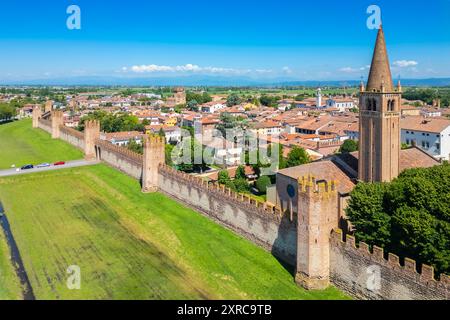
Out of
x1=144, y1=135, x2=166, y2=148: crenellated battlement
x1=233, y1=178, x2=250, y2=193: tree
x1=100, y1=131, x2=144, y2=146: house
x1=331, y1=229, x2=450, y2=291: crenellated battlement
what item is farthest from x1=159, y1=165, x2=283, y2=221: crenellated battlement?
→ x1=100, y1=131, x2=144, y2=146: house

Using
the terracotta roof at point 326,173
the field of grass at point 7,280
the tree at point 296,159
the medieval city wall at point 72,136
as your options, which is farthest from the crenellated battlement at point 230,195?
the medieval city wall at point 72,136

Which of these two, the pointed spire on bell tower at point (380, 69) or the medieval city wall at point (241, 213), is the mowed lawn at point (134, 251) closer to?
the medieval city wall at point (241, 213)

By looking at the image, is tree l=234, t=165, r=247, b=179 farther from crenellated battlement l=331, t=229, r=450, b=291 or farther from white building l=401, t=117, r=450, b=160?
white building l=401, t=117, r=450, b=160

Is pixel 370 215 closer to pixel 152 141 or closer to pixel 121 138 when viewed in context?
pixel 152 141

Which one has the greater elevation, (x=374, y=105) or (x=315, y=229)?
(x=374, y=105)

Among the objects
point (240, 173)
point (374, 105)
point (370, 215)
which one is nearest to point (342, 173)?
point (374, 105)
